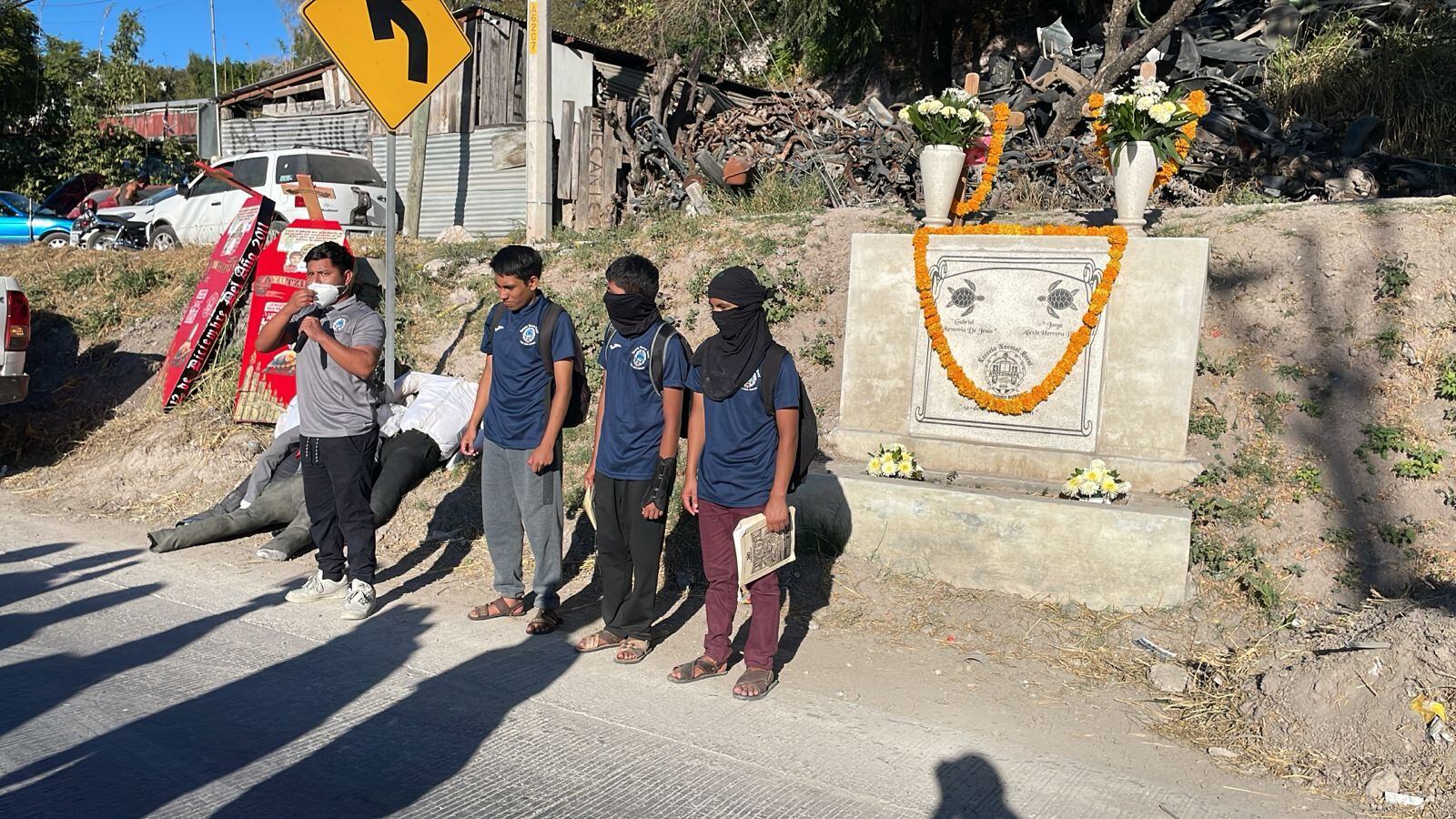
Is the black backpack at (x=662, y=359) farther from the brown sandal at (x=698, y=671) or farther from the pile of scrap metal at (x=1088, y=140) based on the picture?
the pile of scrap metal at (x=1088, y=140)

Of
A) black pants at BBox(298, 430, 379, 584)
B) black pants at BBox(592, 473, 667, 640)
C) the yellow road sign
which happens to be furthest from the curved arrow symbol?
black pants at BBox(592, 473, 667, 640)

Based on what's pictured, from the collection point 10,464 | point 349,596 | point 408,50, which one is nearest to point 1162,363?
point 349,596

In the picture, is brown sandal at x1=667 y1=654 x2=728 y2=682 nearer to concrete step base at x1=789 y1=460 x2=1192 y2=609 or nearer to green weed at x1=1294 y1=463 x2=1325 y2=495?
concrete step base at x1=789 y1=460 x2=1192 y2=609

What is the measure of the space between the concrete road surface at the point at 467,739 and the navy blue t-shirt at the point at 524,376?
1051 mm

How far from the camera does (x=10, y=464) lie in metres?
9.24

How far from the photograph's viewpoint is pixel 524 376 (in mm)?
5523

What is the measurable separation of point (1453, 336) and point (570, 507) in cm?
608

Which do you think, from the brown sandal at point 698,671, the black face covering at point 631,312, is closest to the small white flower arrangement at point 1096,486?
the brown sandal at point 698,671

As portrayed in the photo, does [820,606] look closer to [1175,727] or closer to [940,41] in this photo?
[1175,727]

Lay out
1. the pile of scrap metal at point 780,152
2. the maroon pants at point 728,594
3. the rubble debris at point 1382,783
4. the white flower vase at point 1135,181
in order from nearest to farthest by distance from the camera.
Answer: the rubble debris at point 1382,783, the maroon pants at point 728,594, the white flower vase at point 1135,181, the pile of scrap metal at point 780,152

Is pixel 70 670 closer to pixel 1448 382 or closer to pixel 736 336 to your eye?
pixel 736 336

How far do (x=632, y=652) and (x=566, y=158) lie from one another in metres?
10.2

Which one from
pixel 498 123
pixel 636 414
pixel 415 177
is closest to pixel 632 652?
pixel 636 414

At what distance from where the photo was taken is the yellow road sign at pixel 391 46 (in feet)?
23.7
